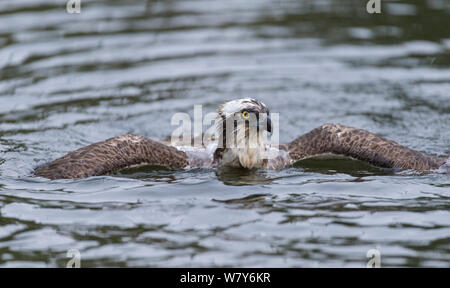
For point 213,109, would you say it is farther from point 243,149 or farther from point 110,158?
point 110,158

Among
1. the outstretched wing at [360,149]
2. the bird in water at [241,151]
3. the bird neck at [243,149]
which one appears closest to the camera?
the bird in water at [241,151]

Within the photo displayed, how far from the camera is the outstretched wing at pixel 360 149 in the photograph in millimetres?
11648

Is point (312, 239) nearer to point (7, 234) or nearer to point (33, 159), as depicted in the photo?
point (7, 234)

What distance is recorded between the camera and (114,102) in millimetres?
15977

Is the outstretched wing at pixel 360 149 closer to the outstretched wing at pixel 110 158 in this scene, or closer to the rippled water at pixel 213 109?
the rippled water at pixel 213 109

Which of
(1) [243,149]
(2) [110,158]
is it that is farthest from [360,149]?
(2) [110,158]

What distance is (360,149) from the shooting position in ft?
39.2

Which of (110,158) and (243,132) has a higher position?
(243,132)

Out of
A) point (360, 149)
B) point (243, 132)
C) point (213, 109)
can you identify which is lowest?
point (360, 149)

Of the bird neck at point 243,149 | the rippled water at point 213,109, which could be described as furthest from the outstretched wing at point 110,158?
the bird neck at point 243,149

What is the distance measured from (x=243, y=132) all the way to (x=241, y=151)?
0.32 meters

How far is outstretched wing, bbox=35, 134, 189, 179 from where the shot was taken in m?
11.0

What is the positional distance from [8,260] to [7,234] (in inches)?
29.8
